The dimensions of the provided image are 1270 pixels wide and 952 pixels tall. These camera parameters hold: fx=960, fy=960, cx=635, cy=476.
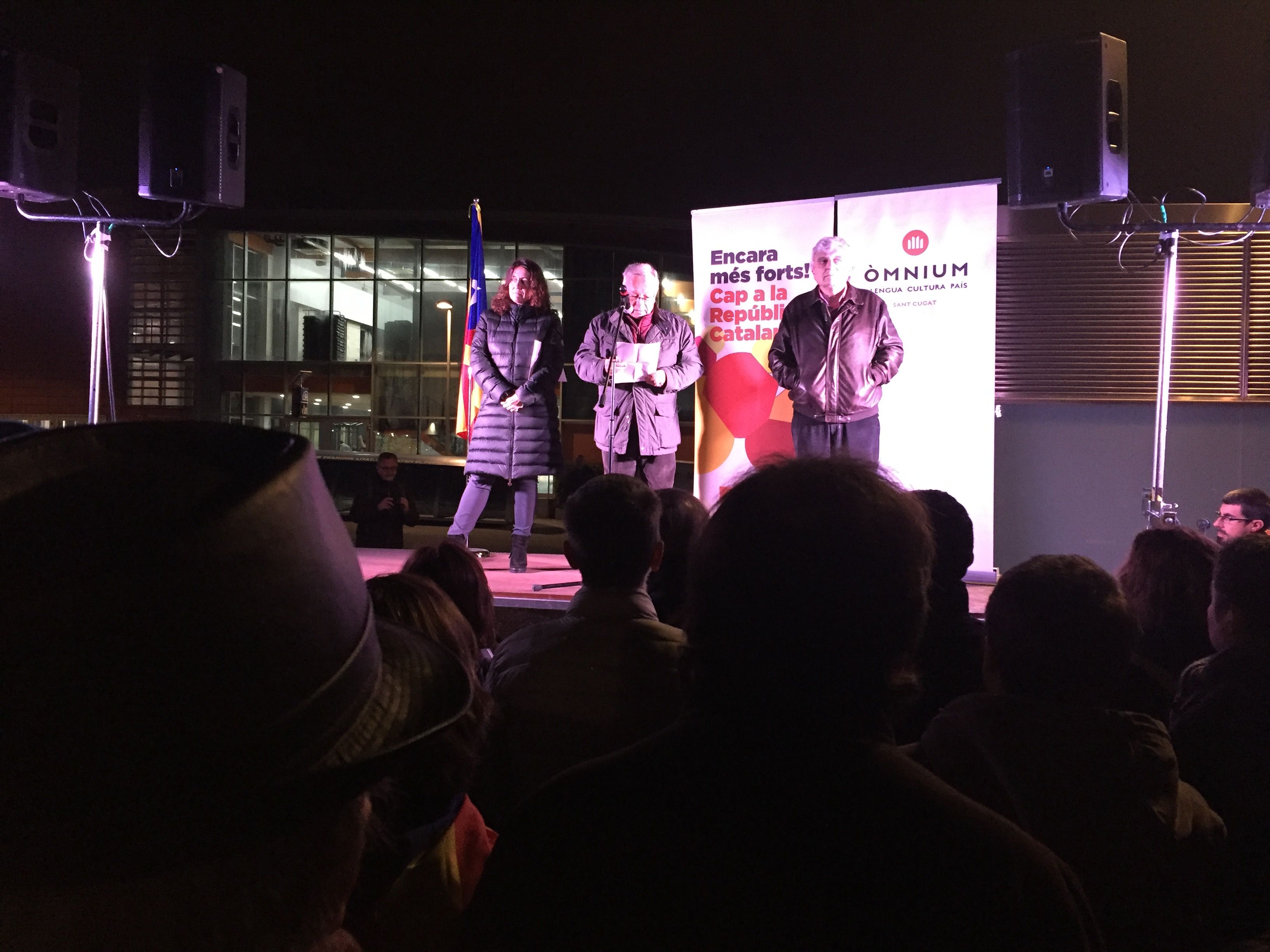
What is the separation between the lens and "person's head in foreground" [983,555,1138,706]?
61.4 inches

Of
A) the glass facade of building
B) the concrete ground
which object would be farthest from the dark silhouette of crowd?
the glass facade of building

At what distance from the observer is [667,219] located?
15.7 meters

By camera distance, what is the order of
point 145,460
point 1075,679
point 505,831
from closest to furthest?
point 145,460
point 505,831
point 1075,679

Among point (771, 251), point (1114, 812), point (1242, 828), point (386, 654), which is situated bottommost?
point (1242, 828)

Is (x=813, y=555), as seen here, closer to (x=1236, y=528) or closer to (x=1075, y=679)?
(x=1075, y=679)

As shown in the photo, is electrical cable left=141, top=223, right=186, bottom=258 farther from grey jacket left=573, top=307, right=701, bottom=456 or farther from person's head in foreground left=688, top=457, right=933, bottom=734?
person's head in foreground left=688, top=457, right=933, bottom=734

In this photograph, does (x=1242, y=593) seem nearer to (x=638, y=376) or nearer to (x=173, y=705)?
(x=173, y=705)

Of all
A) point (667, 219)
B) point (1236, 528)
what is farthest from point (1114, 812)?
point (667, 219)

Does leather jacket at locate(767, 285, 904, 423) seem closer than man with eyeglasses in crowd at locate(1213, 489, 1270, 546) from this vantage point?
No

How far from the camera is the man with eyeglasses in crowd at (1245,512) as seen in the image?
410 centimetres

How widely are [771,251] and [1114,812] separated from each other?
5098 millimetres

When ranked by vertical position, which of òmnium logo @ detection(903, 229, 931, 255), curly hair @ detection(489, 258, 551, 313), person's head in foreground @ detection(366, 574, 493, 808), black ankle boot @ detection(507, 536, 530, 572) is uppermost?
òmnium logo @ detection(903, 229, 931, 255)

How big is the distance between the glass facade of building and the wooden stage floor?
11822 millimetres

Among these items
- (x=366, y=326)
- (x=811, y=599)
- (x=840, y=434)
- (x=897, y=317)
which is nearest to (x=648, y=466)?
(x=840, y=434)
